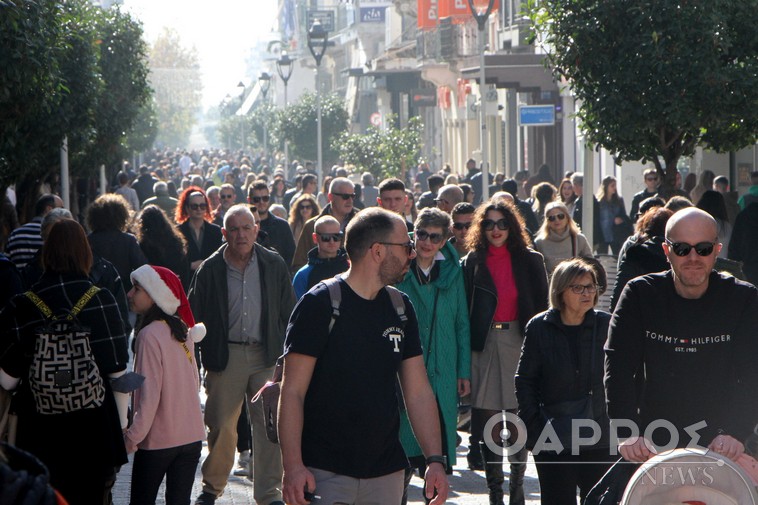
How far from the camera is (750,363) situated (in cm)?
525

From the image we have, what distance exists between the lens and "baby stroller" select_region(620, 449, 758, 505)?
4363 millimetres

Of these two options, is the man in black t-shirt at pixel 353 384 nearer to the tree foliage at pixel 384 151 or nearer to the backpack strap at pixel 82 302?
the backpack strap at pixel 82 302

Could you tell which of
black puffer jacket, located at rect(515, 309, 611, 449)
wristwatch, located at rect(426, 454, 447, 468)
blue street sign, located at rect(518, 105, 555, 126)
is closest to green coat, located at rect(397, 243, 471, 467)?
black puffer jacket, located at rect(515, 309, 611, 449)

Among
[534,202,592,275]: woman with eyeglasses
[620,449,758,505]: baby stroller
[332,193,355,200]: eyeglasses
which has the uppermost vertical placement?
[332,193,355,200]: eyeglasses

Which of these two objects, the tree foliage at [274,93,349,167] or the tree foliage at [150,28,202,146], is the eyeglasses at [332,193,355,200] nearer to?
the tree foliage at [274,93,349,167]

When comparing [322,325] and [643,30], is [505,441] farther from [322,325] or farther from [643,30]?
[643,30]

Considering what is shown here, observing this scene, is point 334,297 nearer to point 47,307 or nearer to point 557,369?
point 557,369

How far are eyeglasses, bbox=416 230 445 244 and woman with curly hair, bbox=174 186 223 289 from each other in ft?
14.4

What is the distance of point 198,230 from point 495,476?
530 centimetres

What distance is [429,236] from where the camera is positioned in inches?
325

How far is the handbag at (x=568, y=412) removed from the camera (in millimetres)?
6508

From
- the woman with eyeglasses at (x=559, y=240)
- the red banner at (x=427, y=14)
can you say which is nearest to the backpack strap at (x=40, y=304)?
the woman with eyeglasses at (x=559, y=240)

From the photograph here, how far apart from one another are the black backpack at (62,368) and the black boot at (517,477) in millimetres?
2674

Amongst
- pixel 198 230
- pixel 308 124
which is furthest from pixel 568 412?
pixel 308 124
